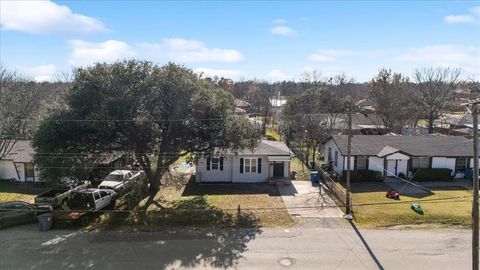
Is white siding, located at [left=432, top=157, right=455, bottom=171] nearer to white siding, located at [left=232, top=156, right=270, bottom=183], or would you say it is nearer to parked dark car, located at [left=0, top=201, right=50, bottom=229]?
white siding, located at [left=232, top=156, right=270, bottom=183]

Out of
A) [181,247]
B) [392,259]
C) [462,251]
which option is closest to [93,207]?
[181,247]

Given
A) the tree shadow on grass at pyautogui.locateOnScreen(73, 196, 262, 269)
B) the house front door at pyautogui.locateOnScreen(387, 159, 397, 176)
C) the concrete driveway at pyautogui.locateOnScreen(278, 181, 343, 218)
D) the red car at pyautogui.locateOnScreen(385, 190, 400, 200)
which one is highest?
the house front door at pyautogui.locateOnScreen(387, 159, 397, 176)

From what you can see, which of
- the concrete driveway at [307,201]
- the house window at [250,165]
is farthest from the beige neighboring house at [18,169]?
the concrete driveway at [307,201]

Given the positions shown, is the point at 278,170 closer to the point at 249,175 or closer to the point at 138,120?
the point at 249,175

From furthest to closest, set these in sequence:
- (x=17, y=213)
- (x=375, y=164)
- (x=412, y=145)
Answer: (x=412, y=145), (x=375, y=164), (x=17, y=213)

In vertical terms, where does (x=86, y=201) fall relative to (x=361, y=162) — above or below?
below

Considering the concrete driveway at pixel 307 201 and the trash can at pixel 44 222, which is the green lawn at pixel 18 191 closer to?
the trash can at pixel 44 222

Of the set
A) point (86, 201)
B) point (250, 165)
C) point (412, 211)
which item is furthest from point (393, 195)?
point (86, 201)

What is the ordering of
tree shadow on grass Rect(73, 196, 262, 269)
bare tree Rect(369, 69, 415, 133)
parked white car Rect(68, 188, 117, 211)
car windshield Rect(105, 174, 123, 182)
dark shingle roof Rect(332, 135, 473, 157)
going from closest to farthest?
→ tree shadow on grass Rect(73, 196, 262, 269) < parked white car Rect(68, 188, 117, 211) < car windshield Rect(105, 174, 123, 182) < dark shingle roof Rect(332, 135, 473, 157) < bare tree Rect(369, 69, 415, 133)

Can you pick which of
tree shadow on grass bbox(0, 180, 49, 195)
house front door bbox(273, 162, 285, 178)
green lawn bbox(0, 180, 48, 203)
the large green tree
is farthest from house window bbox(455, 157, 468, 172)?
tree shadow on grass bbox(0, 180, 49, 195)
